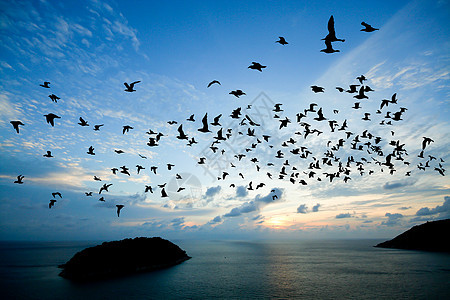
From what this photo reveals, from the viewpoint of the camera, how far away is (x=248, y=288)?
228 feet

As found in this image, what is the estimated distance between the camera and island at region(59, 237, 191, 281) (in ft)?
278

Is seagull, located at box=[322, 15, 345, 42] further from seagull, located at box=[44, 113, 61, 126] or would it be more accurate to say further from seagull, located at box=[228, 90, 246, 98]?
seagull, located at box=[44, 113, 61, 126]

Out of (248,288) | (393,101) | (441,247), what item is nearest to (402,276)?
(248,288)

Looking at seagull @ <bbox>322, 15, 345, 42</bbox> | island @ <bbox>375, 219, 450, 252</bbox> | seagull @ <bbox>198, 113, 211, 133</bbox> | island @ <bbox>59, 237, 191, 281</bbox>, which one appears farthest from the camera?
island @ <bbox>375, 219, 450, 252</bbox>

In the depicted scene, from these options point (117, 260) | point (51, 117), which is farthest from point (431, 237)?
point (51, 117)

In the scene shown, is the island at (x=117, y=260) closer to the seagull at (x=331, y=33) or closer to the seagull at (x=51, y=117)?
the seagull at (x=51, y=117)

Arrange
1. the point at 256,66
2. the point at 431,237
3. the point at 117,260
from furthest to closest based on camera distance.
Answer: the point at 431,237
the point at 117,260
the point at 256,66

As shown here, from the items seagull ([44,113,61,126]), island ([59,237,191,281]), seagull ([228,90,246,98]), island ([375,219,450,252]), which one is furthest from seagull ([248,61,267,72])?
island ([375,219,450,252])

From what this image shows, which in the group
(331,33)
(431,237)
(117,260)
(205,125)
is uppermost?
(331,33)

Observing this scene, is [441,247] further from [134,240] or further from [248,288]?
[134,240]

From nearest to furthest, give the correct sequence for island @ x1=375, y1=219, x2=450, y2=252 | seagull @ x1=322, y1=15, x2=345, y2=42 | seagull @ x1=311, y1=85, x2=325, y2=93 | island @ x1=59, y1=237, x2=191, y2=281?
seagull @ x1=322, y1=15, x2=345, y2=42 → seagull @ x1=311, y1=85, x2=325, y2=93 → island @ x1=59, y1=237, x2=191, y2=281 → island @ x1=375, y1=219, x2=450, y2=252

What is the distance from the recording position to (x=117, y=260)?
90.3 meters

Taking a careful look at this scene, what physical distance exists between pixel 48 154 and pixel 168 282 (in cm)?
6018

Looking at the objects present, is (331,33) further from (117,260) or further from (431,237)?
(431,237)
